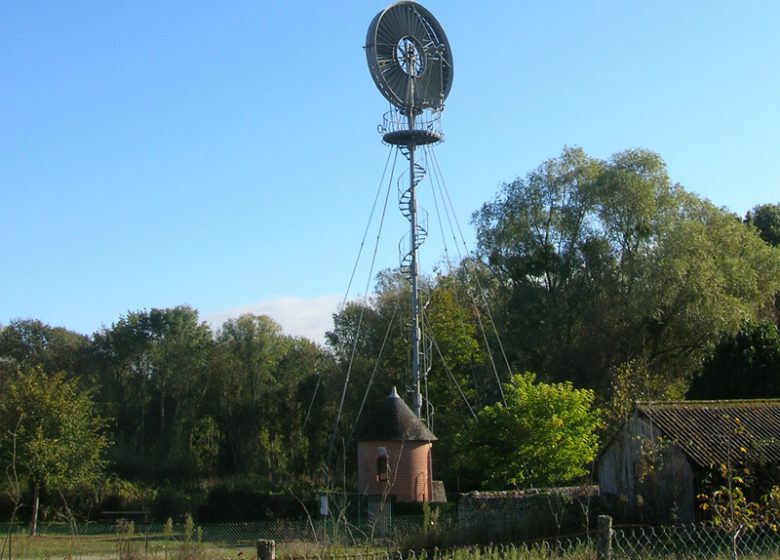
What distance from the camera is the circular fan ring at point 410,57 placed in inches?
1518

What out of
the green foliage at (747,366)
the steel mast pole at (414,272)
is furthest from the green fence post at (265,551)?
the green foliage at (747,366)

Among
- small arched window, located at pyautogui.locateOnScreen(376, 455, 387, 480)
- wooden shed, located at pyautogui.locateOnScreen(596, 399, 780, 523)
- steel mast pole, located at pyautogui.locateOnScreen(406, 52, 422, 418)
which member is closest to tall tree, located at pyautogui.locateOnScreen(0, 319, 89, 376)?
steel mast pole, located at pyautogui.locateOnScreen(406, 52, 422, 418)

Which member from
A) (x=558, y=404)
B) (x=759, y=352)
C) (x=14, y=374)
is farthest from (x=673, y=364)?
(x=14, y=374)

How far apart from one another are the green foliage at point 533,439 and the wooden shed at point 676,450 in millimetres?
3308

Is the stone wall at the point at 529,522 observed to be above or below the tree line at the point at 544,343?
below

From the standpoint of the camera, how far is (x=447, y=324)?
47688 millimetres

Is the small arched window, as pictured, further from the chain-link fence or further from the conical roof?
the chain-link fence

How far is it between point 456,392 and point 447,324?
344 cm

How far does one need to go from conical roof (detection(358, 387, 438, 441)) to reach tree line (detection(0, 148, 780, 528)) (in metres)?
1.63

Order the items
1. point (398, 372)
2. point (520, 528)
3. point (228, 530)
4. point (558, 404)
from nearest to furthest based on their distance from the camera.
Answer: point (520, 528)
point (228, 530)
point (558, 404)
point (398, 372)

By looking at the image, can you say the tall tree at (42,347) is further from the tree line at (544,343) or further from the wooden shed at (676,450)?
the wooden shed at (676,450)

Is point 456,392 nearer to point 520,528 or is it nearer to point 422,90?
point 422,90

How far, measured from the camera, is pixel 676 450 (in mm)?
23516

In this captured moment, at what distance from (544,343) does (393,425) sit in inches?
448
